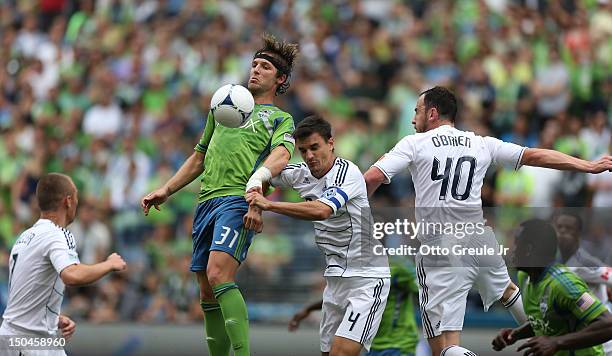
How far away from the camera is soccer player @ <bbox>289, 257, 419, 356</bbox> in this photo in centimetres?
1034

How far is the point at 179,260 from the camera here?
14.9 m

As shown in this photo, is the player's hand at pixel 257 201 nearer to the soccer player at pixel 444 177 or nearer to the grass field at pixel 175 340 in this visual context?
the soccer player at pixel 444 177

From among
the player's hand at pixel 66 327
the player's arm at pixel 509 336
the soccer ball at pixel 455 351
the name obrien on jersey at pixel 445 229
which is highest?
the name obrien on jersey at pixel 445 229

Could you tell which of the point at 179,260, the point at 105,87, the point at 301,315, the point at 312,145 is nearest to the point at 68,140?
the point at 105,87

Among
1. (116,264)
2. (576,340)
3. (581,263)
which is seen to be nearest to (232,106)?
(116,264)

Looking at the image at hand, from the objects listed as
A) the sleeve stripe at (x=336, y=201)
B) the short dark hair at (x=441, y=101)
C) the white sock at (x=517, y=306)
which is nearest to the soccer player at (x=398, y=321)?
the white sock at (x=517, y=306)

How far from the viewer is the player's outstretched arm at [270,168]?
27.3 feet

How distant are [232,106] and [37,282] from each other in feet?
6.36

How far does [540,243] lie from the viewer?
8836mm

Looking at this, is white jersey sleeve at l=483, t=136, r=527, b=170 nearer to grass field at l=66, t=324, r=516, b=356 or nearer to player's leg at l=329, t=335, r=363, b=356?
player's leg at l=329, t=335, r=363, b=356

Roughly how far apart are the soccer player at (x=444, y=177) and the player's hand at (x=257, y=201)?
1.03 metres

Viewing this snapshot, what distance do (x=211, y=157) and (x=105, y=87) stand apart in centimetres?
951

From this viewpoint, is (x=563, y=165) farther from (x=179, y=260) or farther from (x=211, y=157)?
(x=179, y=260)

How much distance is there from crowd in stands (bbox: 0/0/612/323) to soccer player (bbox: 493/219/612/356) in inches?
189
